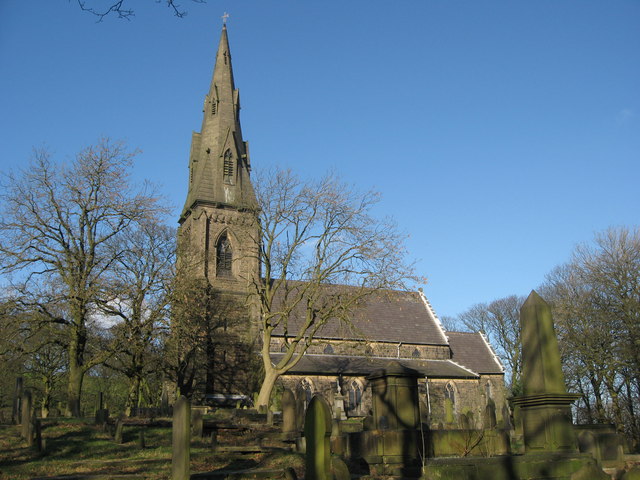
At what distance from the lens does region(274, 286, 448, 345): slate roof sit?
3650cm

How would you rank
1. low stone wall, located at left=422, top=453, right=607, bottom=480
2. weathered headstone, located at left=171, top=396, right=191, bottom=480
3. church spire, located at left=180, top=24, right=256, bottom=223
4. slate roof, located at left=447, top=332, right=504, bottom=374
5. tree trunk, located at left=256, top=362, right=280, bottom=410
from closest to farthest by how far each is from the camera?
1. low stone wall, located at left=422, top=453, right=607, bottom=480
2. weathered headstone, located at left=171, top=396, right=191, bottom=480
3. tree trunk, located at left=256, top=362, right=280, bottom=410
4. church spire, located at left=180, top=24, right=256, bottom=223
5. slate roof, located at left=447, top=332, right=504, bottom=374

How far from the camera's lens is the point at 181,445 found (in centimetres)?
836

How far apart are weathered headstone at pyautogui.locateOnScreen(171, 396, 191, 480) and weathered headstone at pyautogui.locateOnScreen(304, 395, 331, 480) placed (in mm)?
2267

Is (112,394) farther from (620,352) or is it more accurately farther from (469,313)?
(620,352)

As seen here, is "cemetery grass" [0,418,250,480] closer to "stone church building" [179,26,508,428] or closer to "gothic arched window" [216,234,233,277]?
"stone church building" [179,26,508,428]

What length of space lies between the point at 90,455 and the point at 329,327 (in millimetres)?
25427

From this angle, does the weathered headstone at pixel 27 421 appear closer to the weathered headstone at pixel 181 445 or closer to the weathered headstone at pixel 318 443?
the weathered headstone at pixel 181 445

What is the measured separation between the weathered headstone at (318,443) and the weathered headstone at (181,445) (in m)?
2.27

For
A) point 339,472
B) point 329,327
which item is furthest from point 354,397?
point 339,472

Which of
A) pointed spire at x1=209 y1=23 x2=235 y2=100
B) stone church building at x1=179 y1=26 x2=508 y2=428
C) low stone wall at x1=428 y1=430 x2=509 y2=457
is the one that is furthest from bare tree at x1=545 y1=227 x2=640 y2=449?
pointed spire at x1=209 y1=23 x2=235 y2=100

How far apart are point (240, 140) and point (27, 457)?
3024 cm

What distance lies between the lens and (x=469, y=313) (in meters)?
56.6

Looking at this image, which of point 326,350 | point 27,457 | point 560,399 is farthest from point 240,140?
point 560,399

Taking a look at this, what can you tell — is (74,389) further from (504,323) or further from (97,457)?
(504,323)
